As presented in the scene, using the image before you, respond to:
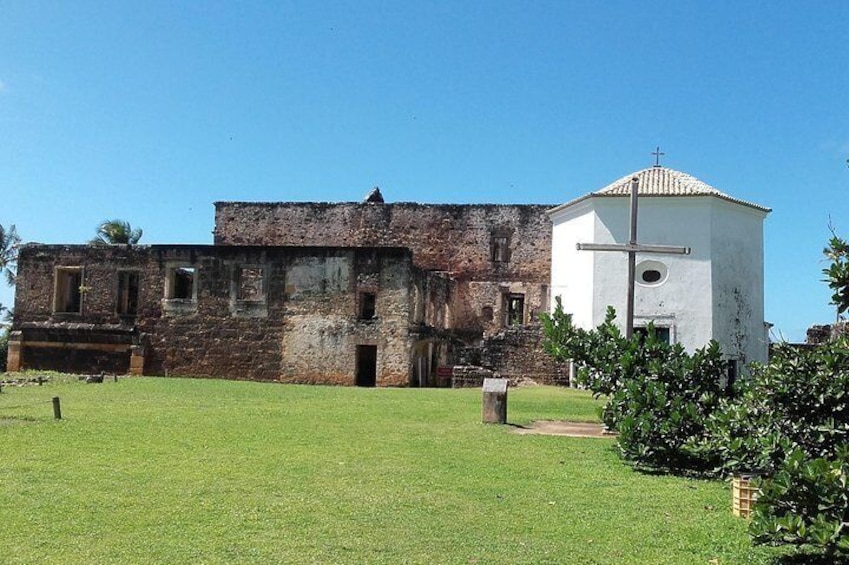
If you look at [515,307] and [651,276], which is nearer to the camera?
[651,276]

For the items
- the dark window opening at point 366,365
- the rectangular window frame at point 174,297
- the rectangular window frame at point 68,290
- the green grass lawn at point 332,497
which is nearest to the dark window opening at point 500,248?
the dark window opening at point 366,365

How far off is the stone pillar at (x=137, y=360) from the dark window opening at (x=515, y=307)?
13.9 meters

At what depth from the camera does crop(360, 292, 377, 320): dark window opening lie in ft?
75.6

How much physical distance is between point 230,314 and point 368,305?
4.03 metres

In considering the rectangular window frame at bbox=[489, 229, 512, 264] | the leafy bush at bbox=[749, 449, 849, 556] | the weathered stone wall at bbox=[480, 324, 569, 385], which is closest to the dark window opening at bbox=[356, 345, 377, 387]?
the weathered stone wall at bbox=[480, 324, 569, 385]

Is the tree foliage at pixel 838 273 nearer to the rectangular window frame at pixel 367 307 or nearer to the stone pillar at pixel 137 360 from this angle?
the rectangular window frame at pixel 367 307

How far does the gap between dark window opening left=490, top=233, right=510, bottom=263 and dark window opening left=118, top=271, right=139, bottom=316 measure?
13208mm

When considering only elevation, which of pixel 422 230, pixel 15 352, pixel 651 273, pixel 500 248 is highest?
pixel 422 230

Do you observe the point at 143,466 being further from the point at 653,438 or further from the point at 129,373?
the point at 129,373

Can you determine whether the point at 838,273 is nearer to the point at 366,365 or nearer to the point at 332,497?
the point at 332,497

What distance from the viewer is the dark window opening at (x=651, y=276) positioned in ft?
67.2

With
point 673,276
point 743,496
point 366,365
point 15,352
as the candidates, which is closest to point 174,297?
point 15,352

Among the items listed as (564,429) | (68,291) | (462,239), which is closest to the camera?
(564,429)

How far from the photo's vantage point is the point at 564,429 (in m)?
11.8
